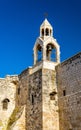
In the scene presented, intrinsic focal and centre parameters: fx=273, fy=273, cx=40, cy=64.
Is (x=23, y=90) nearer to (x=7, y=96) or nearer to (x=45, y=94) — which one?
(x=7, y=96)

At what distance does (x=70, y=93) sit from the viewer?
69.0ft

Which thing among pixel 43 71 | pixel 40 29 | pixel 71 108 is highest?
pixel 40 29

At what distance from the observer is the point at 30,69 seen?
25469mm

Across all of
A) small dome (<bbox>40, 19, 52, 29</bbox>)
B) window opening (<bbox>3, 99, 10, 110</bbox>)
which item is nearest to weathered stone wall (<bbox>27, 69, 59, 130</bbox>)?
window opening (<bbox>3, 99, 10, 110</bbox>)

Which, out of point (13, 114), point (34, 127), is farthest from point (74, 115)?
point (13, 114)

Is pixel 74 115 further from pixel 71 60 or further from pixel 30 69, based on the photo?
pixel 30 69

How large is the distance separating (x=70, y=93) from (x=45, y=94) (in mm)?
2284

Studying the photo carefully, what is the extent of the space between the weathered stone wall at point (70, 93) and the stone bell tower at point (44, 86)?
2.14 ft

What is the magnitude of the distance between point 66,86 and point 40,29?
21.5ft

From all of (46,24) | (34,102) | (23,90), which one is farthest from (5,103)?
(46,24)

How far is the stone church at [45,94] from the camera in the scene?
20859 millimetres

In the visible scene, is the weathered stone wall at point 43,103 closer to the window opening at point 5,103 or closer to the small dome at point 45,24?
the window opening at point 5,103

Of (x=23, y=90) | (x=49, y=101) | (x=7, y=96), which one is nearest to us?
(x=49, y=101)

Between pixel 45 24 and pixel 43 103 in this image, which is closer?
pixel 43 103
